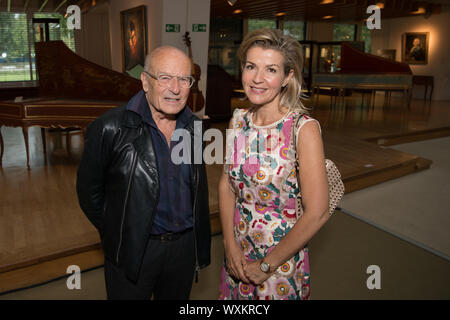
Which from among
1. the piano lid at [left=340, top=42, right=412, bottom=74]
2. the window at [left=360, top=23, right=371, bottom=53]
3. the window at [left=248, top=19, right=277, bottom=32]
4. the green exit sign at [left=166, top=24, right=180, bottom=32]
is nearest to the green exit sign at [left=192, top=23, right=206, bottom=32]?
the green exit sign at [left=166, top=24, right=180, bottom=32]

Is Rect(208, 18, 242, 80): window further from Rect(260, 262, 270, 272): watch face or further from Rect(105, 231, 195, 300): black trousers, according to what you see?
Rect(260, 262, 270, 272): watch face

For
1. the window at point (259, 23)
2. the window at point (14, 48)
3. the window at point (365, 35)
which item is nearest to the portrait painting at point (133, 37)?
the window at point (14, 48)

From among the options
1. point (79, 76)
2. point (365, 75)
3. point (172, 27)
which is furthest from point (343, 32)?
point (79, 76)

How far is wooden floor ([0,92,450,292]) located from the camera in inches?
103

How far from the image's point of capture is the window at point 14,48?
11930 millimetres

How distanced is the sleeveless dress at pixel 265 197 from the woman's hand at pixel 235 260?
0.03 m

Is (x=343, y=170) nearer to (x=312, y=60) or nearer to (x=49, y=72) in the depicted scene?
(x=49, y=72)

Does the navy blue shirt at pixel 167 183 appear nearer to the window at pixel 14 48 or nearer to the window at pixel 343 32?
the window at pixel 14 48

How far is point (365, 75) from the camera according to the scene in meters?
9.92

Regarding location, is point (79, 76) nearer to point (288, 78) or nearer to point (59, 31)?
point (288, 78)

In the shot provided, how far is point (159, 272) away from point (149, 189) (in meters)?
0.39

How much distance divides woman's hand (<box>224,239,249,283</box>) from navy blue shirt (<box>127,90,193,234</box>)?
0.21 m
